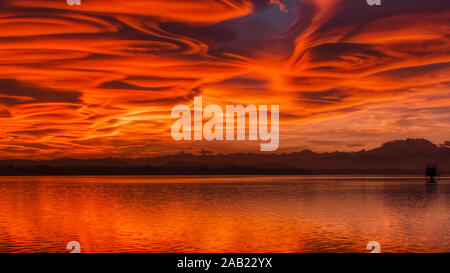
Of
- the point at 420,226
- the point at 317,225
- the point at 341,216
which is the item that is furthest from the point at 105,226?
the point at 420,226

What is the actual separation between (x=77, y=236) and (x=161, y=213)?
1941cm

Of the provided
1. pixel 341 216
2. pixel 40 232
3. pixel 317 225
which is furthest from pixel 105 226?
pixel 341 216

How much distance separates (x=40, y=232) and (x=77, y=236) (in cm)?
451

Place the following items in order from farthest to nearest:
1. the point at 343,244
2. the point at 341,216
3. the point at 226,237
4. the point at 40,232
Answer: the point at 341,216 < the point at 40,232 < the point at 226,237 < the point at 343,244

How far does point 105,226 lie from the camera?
45812 mm

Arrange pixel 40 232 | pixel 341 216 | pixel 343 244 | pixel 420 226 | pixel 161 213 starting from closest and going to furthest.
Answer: pixel 343 244
pixel 40 232
pixel 420 226
pixel 341 216
pixel 161 213

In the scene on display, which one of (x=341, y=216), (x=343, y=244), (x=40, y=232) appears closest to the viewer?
(x=343, y=244)
